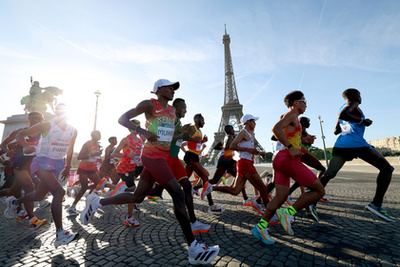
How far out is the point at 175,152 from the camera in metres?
3.76

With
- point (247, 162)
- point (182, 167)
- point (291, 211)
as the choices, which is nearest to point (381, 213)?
point (291, 211)

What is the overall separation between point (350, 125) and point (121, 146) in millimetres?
4822

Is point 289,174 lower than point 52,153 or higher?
higher

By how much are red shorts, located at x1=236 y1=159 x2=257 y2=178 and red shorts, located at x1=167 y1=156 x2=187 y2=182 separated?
127cm

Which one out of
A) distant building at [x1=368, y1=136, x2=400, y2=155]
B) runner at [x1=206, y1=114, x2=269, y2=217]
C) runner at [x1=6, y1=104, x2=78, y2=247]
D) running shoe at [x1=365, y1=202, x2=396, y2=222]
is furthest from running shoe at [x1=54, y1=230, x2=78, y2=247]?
distant building at [x1=368, y1=136, x2=400, y2=155]

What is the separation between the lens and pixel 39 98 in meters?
16.7

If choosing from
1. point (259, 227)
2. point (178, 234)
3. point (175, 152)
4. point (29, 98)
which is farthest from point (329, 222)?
point (29, 98)

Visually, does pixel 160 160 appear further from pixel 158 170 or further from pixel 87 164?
pixel 87 164

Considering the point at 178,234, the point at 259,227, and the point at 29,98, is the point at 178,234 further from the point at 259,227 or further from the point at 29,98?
the point at 29,98

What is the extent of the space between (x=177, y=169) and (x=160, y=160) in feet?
3.14

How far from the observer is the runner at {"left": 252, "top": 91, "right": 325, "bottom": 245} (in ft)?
8.80

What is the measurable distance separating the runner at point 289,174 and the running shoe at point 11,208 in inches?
184

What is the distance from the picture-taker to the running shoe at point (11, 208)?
4247 mm

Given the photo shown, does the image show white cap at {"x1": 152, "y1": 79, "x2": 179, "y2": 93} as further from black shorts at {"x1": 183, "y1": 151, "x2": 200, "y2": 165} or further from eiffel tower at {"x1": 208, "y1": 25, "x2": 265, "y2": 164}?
eiffel tower at {"x1": 208, "y1": 25, "x2": 265, "y2": 164}
